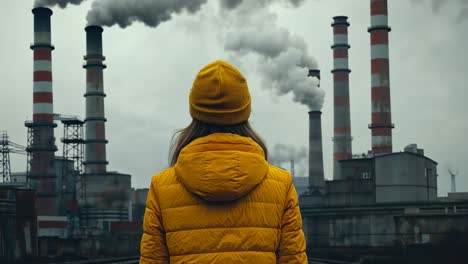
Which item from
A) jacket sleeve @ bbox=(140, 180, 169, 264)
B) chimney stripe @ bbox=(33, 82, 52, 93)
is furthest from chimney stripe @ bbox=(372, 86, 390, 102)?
Answer: jacket sleeve @ bbox=(140, 180, 169, 264)

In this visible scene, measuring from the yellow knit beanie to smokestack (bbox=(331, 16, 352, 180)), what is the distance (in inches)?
2200

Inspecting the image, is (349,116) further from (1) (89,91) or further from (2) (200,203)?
(2) (200,203)

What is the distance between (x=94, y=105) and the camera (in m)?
53.7

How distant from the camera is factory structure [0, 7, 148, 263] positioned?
115 ft

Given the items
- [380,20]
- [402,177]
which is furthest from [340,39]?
[402,177]

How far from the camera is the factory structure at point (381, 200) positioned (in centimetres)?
3388

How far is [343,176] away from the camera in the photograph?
46469 millimetres

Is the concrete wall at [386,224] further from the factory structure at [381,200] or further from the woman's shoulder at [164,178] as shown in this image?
the woman's shoulder at [164,178]

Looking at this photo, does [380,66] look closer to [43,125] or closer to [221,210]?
→ [43,125]

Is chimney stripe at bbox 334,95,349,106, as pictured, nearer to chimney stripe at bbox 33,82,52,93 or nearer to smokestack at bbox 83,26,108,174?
smokestack at bbox 83,26,108,174

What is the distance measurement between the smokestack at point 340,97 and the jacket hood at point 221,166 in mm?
55885

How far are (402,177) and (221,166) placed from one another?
4128cm

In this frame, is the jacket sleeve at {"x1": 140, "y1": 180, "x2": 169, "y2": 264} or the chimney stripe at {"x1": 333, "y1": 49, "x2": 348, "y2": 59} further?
the chimney stripe at {"x1": 333, "y1": 49, "x2": 348, "y2": 59}

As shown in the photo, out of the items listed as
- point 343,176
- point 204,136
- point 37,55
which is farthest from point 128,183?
point 204,136
